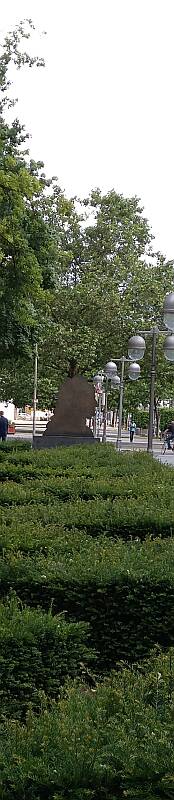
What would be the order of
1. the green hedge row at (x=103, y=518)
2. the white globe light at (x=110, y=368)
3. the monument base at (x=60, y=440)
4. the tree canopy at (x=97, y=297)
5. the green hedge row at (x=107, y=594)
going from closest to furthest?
the green hedge row at (x=107, y=594), the green hedge row at (x=103, y=518), the monument base at (x=60, y=440), the white globe light at (x=110, y=368), the tree canopy at (x=97, y=297)

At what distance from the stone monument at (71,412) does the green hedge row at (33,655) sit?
56.0 feet

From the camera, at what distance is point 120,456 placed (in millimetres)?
16594

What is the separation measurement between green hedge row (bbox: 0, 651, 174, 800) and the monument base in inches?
722

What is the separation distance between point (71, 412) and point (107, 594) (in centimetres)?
1656

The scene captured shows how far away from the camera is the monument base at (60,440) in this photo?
886 inches

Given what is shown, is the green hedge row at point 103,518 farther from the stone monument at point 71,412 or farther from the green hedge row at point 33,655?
the stone monument at point 71,412

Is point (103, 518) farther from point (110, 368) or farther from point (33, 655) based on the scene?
point (110, 368)

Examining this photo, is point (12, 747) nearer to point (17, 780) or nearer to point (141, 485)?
point (17, 780)

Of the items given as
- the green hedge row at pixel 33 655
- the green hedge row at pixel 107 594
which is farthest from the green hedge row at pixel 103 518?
the green hedge row at pixel 33 655

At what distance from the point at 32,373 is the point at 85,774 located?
36.8 m

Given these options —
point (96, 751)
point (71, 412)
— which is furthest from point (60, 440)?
point (96, 751)

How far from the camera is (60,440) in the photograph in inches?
897

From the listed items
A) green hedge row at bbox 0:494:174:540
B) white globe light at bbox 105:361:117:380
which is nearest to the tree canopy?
white globe light at bbox 105:361:117:380

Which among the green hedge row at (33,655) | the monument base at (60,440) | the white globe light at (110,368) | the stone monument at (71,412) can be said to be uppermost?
the white globe light at (110,368)
